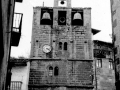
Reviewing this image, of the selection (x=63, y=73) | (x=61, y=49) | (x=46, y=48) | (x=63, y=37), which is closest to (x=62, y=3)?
(x=63, y=37)

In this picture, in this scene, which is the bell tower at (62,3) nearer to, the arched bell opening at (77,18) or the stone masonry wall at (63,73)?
the arched bell opening at (77,18)

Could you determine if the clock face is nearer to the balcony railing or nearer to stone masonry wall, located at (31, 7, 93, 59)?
stone masonry wall, located at (31, 7, 93, 59)

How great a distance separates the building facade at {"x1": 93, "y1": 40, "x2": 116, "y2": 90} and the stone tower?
249 inches

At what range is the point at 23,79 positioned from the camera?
63.4 ft

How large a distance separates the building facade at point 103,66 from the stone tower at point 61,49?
249 inches

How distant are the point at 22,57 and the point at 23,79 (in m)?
1.88

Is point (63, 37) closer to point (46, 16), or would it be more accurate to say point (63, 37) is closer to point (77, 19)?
point (77, 19)

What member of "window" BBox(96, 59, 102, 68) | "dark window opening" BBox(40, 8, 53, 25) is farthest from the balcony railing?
"window" BBox(96, 59, 102, 68)

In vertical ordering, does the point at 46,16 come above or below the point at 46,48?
above

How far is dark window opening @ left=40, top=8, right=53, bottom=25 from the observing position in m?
21.3

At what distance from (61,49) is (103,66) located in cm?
814

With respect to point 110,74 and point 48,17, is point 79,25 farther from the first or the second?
point 110,74

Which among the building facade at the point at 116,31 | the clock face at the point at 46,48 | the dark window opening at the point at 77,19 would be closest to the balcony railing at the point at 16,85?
the clock face at the point at 46,48

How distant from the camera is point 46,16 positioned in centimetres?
2128
